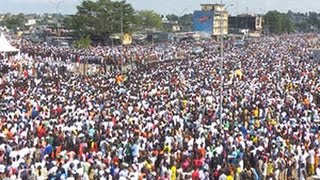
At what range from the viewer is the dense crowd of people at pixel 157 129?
15.8 metres

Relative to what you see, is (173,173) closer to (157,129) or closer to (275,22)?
(157,129)

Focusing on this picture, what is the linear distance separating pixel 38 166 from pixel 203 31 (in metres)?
77.3

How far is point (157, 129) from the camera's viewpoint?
66.0 feet

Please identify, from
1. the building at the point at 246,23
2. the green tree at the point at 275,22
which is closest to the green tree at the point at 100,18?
the building at the point at 246,23

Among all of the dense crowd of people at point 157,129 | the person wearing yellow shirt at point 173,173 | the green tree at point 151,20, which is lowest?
the person wearing yellow shirt at point 173,173

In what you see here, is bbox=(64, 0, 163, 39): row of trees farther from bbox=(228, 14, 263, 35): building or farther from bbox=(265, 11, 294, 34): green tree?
bbox=(265, 11, 294, 34): green tree

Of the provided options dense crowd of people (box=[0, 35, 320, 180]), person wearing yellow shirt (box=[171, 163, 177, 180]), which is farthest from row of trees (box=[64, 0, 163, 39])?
person wearing yellow shirt (box=[171, 163, 177, 180])

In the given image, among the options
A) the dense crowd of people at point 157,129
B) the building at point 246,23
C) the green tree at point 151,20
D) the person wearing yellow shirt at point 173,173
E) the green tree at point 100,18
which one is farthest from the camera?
the building at point 246,23

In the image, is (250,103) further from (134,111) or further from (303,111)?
(134,111)

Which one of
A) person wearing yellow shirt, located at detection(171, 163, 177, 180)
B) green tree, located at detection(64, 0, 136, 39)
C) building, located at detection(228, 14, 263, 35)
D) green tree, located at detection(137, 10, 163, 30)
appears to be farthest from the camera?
building, located at detection(228, 14, 263, 35)

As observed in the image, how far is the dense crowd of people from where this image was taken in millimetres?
15758

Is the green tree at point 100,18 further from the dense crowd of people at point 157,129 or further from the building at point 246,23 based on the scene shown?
the building at point 246,23

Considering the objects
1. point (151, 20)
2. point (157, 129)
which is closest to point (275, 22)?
point (151, 20)

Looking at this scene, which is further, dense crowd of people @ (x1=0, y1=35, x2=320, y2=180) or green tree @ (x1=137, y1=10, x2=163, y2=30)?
green tree @ (x1=137, y1=10, x2=163, y2=30)
